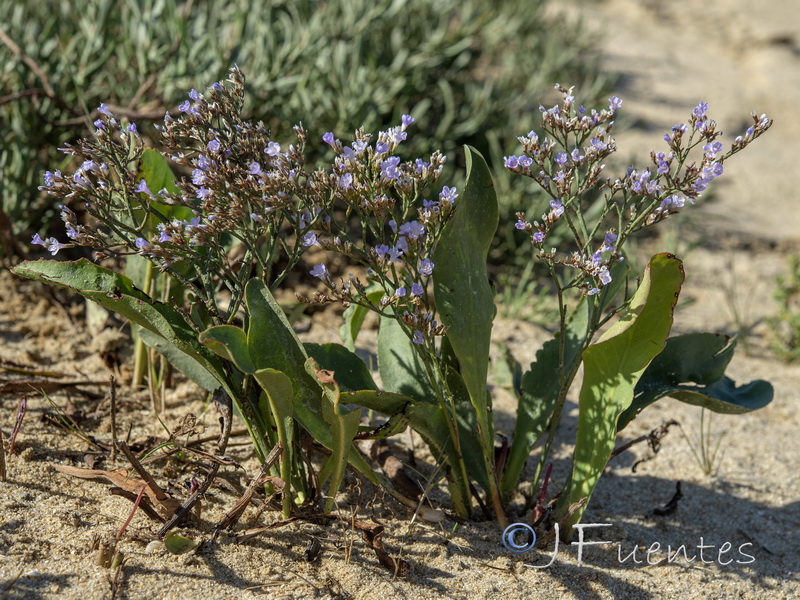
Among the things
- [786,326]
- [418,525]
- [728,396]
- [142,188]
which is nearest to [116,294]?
[142,188]

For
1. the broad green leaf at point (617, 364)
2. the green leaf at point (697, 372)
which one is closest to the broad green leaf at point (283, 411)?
the broad green leaf at point (617, 364)

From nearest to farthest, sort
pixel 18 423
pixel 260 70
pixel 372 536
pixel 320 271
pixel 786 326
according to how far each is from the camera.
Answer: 1. pixel 320 271
2. pixel 372 536
3. pixel 18 423
4. pixel 260 70
5. pixel 786 326

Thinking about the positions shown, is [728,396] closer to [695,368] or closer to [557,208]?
[695,368]

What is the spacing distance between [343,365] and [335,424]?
220mm

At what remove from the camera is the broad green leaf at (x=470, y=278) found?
80.2 inches

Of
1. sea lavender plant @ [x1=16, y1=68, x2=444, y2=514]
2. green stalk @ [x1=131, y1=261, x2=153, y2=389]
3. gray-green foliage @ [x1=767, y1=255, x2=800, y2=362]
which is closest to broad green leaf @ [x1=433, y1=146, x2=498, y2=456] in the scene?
sea lavender plant @ [x1=16, y1=68, x2=444, y2=514]

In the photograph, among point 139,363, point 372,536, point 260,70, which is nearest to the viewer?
point 372,536

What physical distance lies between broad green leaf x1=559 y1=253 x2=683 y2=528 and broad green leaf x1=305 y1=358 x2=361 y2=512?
0.59 metres

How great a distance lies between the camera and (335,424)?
198cm

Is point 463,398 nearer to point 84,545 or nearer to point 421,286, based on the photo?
point 421,286

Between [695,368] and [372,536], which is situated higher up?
[695,368]

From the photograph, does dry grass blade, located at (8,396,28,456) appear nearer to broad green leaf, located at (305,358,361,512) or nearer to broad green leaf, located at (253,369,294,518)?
broad green leaf, located at (253,369,294,518)

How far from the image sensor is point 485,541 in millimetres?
2264
